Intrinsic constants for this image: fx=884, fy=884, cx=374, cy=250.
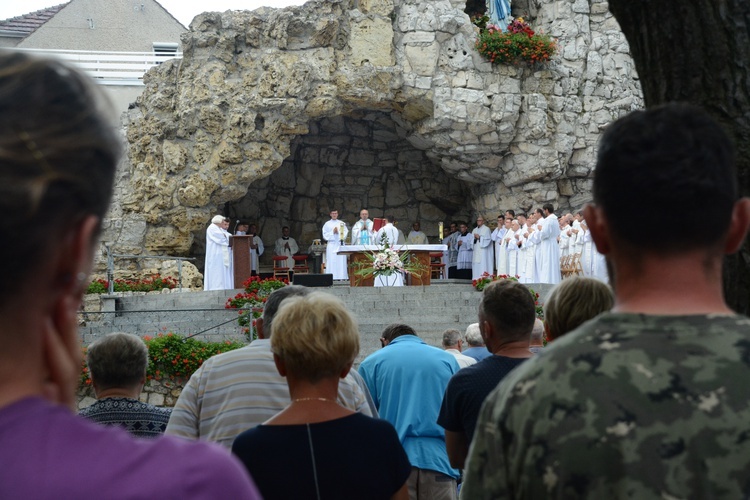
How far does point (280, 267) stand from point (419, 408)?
755 inches

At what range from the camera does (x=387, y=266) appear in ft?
55.8

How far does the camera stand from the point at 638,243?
1.67 m

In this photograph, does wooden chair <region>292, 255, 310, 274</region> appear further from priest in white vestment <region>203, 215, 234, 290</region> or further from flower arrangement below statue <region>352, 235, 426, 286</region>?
flower arrangement below statue <region>352, 235, 426, 286</region>

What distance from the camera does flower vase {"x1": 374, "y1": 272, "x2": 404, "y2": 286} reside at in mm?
18047

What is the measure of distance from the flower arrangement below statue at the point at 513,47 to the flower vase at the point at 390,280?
7.17m

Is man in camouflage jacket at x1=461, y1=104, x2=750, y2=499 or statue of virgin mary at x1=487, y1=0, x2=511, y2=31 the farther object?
statue of virgin mary at x1=487, y1=0, x2=511, y2=31

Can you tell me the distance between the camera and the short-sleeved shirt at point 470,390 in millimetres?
3428

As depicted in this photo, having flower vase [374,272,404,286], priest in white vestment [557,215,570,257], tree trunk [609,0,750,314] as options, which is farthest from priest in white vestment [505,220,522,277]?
tree trunk [609,0,750,314]

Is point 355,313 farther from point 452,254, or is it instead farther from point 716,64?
point 716,64

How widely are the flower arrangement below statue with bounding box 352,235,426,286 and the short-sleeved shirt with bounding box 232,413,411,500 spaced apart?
1434 cm

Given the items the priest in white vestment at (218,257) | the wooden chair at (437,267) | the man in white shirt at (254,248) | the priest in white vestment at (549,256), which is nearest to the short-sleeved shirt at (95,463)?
the priest in white vestment at (549,256)

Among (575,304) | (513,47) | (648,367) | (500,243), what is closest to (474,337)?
(575,304)

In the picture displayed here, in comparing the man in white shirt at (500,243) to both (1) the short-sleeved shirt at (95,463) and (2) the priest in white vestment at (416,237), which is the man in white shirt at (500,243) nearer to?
(2) the priest in white vestment at (416,237)

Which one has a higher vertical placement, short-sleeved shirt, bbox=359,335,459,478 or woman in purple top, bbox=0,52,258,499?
woman in purple top, bbox=0,52,258,499
